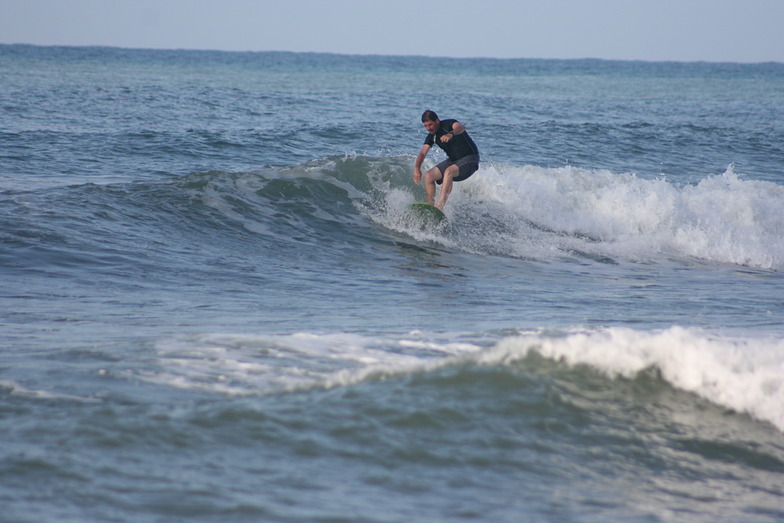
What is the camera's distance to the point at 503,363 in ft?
15.4

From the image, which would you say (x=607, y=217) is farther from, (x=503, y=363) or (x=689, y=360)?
(x=503, y=363)

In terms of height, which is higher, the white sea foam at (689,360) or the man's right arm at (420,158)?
the man's right arm at (420,158)

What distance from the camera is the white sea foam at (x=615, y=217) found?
438 inches

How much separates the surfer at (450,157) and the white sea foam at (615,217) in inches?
33.8

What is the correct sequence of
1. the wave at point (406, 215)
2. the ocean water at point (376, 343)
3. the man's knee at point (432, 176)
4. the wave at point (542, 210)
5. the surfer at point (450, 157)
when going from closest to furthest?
the ocean water at point (376, 343), the wave at point (406, 215), the surfer at point (450, 157), the wave at point (542, 210), the man's knee at point (432, 176)

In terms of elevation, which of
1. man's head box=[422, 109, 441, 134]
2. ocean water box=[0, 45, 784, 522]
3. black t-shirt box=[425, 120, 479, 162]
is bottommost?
ocean water box=[0, 45, 784, 522]

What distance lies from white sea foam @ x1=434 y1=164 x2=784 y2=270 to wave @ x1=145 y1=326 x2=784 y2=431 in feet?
18.5

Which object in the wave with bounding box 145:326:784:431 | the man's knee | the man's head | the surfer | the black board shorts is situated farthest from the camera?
the man's knee

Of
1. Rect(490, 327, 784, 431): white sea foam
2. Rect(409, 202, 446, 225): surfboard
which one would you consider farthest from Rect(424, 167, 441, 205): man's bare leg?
Rect(490, 327, 784, 431): white sea foam

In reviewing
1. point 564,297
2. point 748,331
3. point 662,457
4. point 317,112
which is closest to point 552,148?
point 317,112

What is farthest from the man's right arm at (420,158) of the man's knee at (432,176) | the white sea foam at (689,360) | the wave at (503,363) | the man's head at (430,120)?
the white sea foam at (689,360)

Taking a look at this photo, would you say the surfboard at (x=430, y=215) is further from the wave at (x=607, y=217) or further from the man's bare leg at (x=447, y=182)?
the wave at (x=607, y=217)

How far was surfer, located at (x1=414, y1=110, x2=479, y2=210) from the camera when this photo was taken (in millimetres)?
10578

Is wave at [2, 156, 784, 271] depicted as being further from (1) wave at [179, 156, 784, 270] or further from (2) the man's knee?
(2) the man's knee
